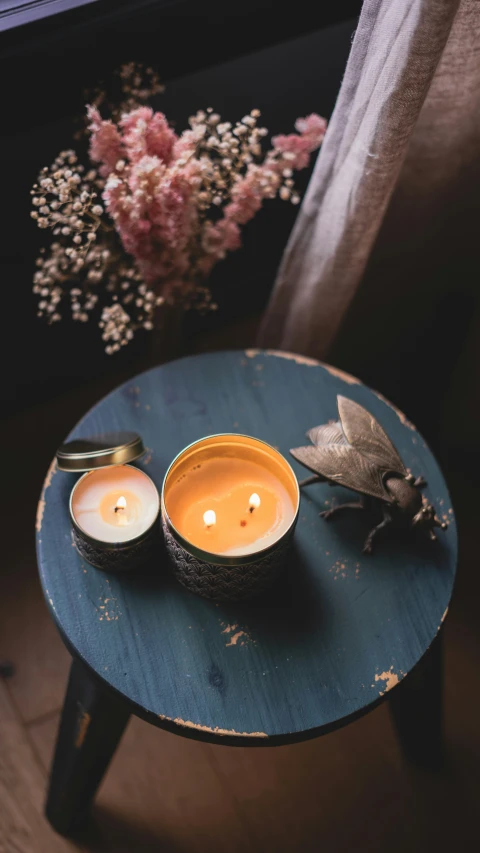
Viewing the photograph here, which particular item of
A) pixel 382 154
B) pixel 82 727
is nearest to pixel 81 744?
pixel 82 727

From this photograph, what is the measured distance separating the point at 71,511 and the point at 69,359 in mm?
771

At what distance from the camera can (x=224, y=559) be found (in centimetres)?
75

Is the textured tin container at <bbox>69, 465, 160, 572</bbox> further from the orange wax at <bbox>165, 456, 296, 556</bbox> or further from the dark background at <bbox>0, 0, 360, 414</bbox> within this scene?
the dark background at <bbox>0, 0, 360, 414</bbox>

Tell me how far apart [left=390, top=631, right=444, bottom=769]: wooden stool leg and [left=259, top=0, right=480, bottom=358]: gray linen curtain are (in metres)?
0.58

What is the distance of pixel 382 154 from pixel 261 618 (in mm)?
606

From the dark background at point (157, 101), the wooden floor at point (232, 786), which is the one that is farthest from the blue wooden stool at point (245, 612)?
the dark background at point (157, 101)

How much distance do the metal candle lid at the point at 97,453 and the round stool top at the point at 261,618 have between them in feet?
0.19

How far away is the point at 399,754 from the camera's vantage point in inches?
52.1

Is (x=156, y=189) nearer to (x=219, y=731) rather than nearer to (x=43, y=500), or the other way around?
(x=43, y=500)

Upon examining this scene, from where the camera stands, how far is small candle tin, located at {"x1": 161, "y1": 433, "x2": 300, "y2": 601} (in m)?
0.76

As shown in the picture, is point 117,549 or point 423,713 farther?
point 423,713

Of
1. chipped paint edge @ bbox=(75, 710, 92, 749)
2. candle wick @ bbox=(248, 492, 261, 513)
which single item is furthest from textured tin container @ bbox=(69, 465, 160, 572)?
chipped paint edge @ bbox=(75, 710, 92, 749)

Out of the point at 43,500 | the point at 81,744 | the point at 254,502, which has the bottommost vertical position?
the point at 81,744

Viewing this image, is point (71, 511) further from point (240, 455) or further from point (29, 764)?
point (29, 764)
